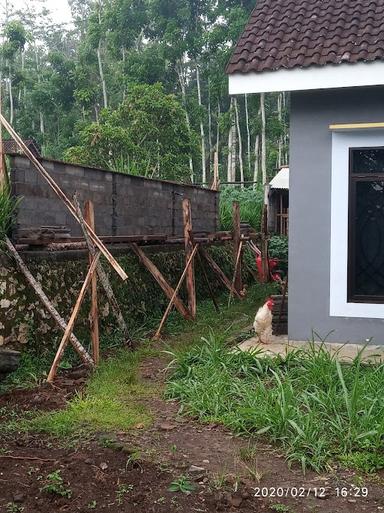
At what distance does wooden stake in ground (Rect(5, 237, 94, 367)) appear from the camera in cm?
605

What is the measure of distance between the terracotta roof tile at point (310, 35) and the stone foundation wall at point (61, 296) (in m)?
2.95

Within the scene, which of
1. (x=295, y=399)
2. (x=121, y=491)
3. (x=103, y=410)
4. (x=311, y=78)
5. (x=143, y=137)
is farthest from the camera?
(x=143, y=137)

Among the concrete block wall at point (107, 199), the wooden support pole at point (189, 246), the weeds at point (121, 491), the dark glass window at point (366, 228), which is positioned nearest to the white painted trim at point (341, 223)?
the dark glass window at point (366, 228)

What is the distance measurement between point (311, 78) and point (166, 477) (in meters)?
4.18

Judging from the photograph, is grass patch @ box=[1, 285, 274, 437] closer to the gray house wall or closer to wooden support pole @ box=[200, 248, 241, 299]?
the gray house wall

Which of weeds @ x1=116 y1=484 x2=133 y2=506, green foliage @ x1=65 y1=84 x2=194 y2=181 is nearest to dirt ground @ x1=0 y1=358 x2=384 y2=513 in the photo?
weeds @ x1=116 y1=484 x2=133 y2=506

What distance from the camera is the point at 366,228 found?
6559 millimetres

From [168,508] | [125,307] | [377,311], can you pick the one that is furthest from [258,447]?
[125,307]

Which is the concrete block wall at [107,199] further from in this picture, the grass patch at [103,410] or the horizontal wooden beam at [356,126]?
the horizontal wooden beam at [356,126]

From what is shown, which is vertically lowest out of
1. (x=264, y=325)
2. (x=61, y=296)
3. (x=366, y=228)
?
(x=264, y=325)

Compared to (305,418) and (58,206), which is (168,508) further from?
(58,206)

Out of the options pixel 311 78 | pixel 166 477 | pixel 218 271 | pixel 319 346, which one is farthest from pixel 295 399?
pixel 218 271

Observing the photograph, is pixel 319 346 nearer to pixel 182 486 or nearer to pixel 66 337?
pixel 66 337

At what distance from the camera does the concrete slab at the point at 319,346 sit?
5.94 meters
